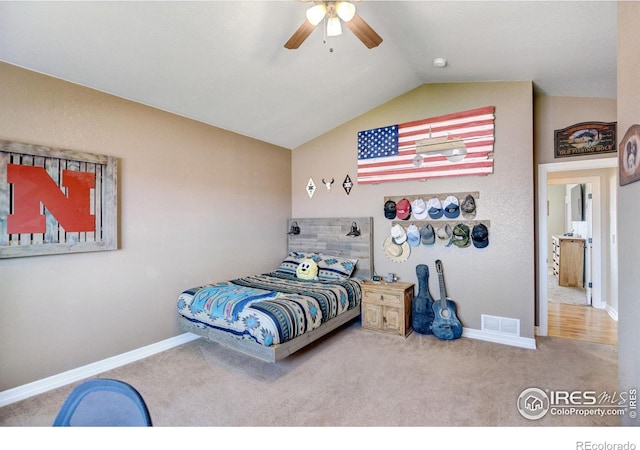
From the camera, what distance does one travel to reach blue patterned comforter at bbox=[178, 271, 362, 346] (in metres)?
2.62

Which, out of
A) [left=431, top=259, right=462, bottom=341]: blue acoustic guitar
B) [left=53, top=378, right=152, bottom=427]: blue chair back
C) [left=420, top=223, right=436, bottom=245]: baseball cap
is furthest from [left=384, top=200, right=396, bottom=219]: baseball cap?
[left=53, top=378, right=152, bottom=427]: blue chair back

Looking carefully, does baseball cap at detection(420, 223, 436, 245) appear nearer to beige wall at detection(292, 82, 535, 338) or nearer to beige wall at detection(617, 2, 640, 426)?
beige wall at detection(292, 82, 535, 338)

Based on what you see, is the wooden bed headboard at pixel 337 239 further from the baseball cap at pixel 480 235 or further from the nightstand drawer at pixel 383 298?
the baseball cap at pixel 480 235

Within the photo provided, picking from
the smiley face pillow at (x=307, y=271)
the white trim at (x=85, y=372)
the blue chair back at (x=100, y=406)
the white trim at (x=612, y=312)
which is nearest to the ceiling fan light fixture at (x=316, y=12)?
the blue chair back at (x=100, y=406)

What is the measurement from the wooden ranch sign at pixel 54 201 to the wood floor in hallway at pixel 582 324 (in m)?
5.01

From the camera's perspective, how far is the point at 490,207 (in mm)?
3490

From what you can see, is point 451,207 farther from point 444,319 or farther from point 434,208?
point 444,319

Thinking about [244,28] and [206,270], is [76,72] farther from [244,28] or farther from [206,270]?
[206,270]

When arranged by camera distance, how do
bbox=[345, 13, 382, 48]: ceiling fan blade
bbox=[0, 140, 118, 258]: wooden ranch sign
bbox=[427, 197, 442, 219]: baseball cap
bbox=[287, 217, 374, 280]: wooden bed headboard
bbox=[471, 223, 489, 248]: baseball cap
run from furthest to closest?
bbox=[287, 217, 374, 280]: wooden bed headboard
bbox=[427, 197, 442, 219]: baseball cap
bbox=[471, 223, 489, 248]: baseball cap
bbox=[0, 140, 118, 258]: wooden ranch sign
bbox=[345, 13, 382, 48]: ceiling fan blade

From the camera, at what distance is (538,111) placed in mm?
3611

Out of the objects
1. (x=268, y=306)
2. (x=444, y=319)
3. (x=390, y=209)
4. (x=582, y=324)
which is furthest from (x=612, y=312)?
(x=268, y=306)

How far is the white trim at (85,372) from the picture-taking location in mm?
2371

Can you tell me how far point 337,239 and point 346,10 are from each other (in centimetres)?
302

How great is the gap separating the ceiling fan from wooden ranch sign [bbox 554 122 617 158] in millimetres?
2705
